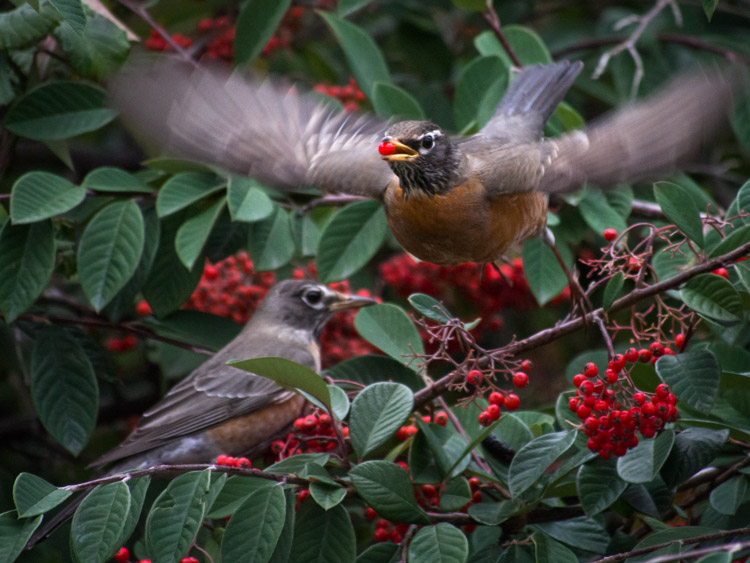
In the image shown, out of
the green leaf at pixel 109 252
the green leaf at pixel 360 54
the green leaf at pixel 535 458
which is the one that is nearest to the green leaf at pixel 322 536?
the green leaf at pixel 535 458

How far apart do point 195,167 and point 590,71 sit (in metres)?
2.58

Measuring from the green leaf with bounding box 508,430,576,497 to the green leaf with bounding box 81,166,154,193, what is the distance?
1.97 m

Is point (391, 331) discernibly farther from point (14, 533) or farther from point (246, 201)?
point (14, 533)

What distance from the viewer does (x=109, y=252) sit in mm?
3170

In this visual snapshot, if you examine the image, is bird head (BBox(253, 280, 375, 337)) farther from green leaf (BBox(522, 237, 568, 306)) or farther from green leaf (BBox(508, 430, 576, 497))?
green leaf (BBox(508, 430, 576, 497))

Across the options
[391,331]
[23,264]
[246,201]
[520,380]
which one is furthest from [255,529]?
[23,264]

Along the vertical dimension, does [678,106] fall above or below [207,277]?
above

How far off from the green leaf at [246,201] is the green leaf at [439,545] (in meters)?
1.43

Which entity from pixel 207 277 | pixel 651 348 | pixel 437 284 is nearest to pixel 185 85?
pixel 207 277

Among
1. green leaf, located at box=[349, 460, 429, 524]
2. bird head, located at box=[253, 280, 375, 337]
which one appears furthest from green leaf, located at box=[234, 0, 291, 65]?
green leaf, located at box=[349, 460, 429, 524]

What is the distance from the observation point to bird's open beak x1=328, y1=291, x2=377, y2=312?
163 inches

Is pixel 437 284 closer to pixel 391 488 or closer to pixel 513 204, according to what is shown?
pixel 513 204

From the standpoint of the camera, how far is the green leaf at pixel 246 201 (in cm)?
318

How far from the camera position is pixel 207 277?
4273mm
